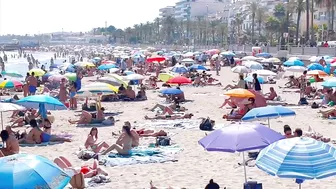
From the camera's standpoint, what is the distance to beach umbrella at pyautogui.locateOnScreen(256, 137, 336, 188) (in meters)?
5.63

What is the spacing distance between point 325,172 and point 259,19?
83580mm

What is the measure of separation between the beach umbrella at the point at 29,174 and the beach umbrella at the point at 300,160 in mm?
2190

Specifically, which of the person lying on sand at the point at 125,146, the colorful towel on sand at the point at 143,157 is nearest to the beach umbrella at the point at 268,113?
the colorful towel on sand at the point at 143,157

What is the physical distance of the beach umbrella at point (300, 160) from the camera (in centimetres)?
563

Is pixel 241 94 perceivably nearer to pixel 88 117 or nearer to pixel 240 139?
pixel 88 117

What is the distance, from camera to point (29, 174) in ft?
18.2

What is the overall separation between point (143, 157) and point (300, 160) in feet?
18.6

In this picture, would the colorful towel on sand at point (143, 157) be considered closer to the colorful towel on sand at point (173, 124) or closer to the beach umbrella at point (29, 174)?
the colorful towel on sand at point (173, 124)

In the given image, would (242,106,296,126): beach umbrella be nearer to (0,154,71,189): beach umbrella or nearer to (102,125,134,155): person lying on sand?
(102,125,134,155): person lying on sand

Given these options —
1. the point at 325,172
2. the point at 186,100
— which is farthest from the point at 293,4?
the point at 325,172

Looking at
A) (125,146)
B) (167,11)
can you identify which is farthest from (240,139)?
(167,11)

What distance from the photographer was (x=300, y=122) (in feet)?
50.2

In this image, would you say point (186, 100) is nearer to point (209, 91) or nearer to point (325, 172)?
point (209, 91)

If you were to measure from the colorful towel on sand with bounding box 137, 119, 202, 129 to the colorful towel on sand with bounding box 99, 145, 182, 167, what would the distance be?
3.12 m
